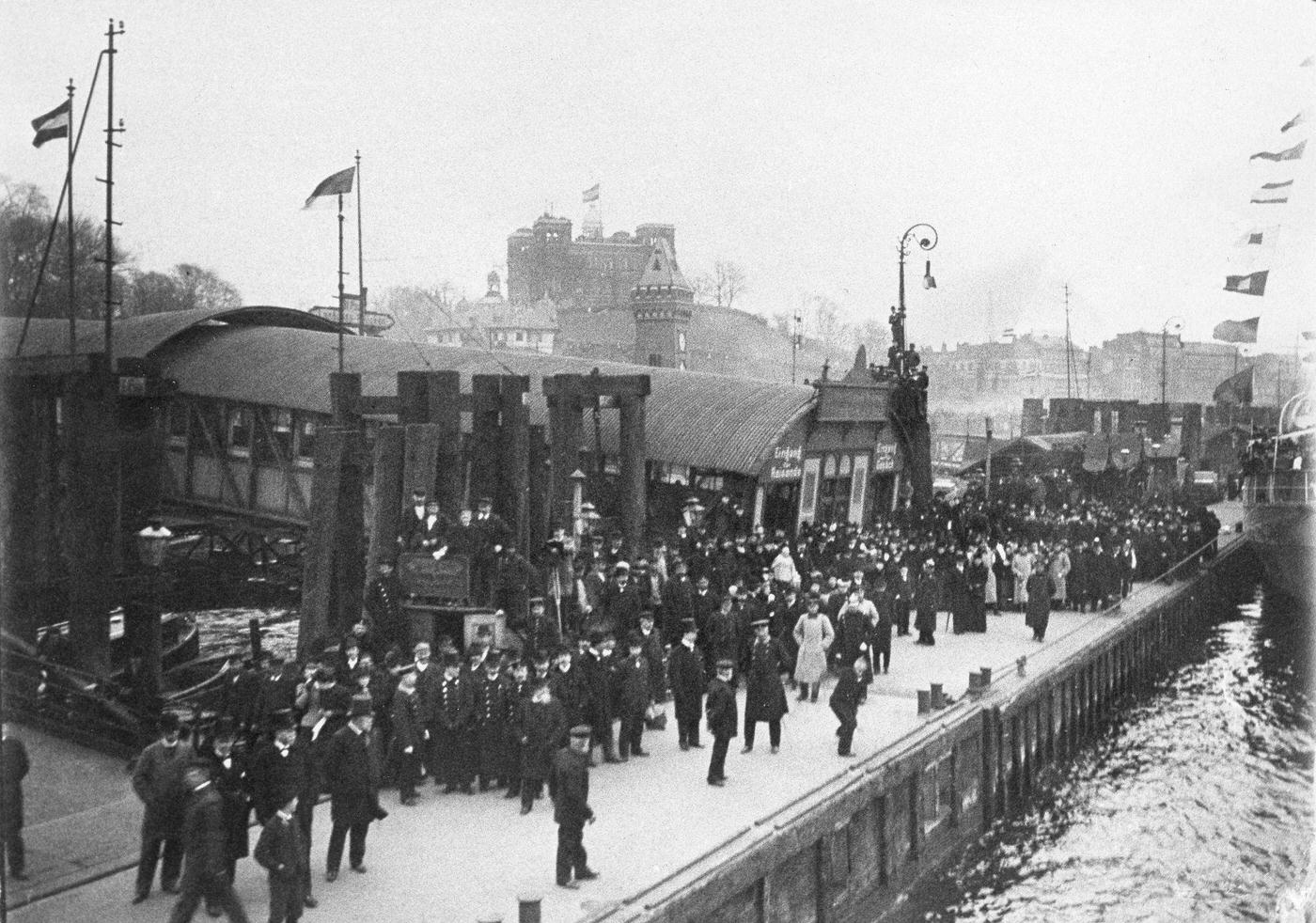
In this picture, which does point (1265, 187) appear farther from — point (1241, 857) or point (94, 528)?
point (94, 528)

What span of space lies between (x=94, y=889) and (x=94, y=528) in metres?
5.75

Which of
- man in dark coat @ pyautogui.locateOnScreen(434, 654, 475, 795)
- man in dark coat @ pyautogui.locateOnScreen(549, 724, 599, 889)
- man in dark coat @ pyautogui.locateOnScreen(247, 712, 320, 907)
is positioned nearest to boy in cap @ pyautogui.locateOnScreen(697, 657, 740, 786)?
man in dark coat @ pyautogui.locateOnScreen(434, 654, 475, 795)

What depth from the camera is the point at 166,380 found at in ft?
59.5

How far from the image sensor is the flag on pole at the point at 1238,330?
72.4 ft

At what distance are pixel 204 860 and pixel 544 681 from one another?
4.28 metres

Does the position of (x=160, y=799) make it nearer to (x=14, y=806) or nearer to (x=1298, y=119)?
(x=14, y=806)

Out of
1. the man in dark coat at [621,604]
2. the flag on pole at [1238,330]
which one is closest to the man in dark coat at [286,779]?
the man in dark coat at [621,604]

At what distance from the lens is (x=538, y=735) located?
12.2 meters

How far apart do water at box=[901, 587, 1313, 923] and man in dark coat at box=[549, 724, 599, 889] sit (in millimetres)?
6295

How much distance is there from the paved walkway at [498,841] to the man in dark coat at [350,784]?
40 cm

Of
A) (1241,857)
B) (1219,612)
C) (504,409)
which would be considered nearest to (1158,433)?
(1219,612)

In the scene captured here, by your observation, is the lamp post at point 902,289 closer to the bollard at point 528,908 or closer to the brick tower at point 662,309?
the brick tower at point 662,309

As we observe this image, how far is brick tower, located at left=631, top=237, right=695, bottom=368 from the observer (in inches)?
1096

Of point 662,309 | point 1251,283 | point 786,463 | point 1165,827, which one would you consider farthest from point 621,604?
point 662,309
